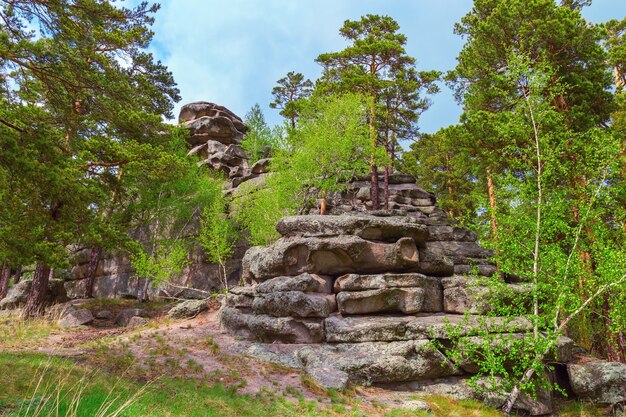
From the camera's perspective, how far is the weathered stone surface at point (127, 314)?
2116 centimetres

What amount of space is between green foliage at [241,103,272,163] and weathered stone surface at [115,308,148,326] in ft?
66.4

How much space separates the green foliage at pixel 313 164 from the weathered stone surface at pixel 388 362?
11.8 metres

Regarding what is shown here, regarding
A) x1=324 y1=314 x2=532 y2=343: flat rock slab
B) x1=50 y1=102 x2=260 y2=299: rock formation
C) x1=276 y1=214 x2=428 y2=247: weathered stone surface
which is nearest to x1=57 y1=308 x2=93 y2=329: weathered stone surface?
x1=50 y1=102 x2=260 y2=299: rock formation

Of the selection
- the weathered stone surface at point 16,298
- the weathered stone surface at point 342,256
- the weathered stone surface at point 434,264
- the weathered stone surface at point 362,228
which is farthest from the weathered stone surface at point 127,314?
the weathered stone surface at point 434,264

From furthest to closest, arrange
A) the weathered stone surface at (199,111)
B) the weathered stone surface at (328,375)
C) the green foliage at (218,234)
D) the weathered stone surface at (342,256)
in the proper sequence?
the weathered stone surface at (199,111) < the green foliage at (218,234) < the weathered stone surface at (342,256) < the weathered stone surface at (328,375)

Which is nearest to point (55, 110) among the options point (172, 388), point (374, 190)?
point (172, 388)

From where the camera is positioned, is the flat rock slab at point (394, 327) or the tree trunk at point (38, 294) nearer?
the flat rock slab at point (394, 327)

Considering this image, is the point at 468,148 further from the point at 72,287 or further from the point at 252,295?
the point at 72,287

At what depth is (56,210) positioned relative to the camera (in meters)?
10.9

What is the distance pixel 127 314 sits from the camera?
2161 centimetres

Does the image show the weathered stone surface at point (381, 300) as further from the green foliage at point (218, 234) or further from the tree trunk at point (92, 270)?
the tree trunk at point (92, 270)

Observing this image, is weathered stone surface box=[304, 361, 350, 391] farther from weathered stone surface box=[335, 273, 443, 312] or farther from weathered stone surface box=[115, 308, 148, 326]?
weathered stone surface box=[115, 308, 148, 326]

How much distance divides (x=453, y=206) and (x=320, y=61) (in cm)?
1715

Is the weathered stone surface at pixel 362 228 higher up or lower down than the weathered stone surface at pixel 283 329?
higher up
